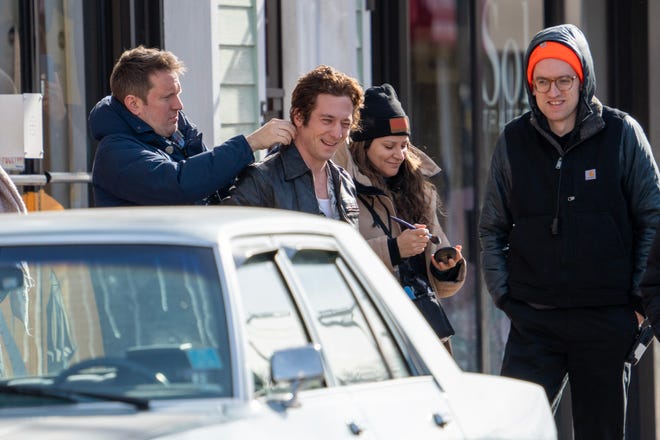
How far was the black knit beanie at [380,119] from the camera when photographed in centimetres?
662

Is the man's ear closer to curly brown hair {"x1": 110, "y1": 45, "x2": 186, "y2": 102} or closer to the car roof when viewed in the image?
curly brown hair {"x1": 110, "y1": 45, "x2": 186, "y2": 102}

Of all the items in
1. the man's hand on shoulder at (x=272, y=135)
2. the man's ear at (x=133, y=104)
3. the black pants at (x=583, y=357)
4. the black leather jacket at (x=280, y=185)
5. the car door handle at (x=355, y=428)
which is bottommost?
the black pants at (x=583, y=357)

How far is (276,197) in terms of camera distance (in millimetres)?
6012

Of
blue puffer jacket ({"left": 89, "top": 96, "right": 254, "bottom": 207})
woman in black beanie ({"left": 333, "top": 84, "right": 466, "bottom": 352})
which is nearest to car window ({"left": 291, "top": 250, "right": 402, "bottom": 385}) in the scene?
blue puffer jacket ({"left": 89, "top": 96, "right": 254, "bottom": 207})

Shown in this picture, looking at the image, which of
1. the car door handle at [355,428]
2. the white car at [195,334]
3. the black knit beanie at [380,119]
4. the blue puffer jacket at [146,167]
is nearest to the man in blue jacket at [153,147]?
the blue puffer jacket at [146,167]

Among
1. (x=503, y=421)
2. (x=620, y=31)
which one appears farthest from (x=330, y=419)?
(x=620, y=31)

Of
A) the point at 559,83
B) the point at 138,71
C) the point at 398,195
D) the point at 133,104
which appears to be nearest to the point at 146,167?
the point at 133,104

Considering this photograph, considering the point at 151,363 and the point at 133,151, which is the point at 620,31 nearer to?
the point at 133,151

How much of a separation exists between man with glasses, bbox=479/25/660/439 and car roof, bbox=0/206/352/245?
2.59 metres

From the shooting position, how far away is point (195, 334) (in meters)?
3.65

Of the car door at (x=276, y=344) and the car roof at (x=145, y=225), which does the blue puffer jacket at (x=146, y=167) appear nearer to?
the car roof at (x=145, y=225)

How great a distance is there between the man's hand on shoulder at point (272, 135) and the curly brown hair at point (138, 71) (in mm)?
441

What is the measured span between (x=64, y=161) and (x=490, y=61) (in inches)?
175

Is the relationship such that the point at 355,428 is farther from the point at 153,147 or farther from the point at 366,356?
the point at 153,147
